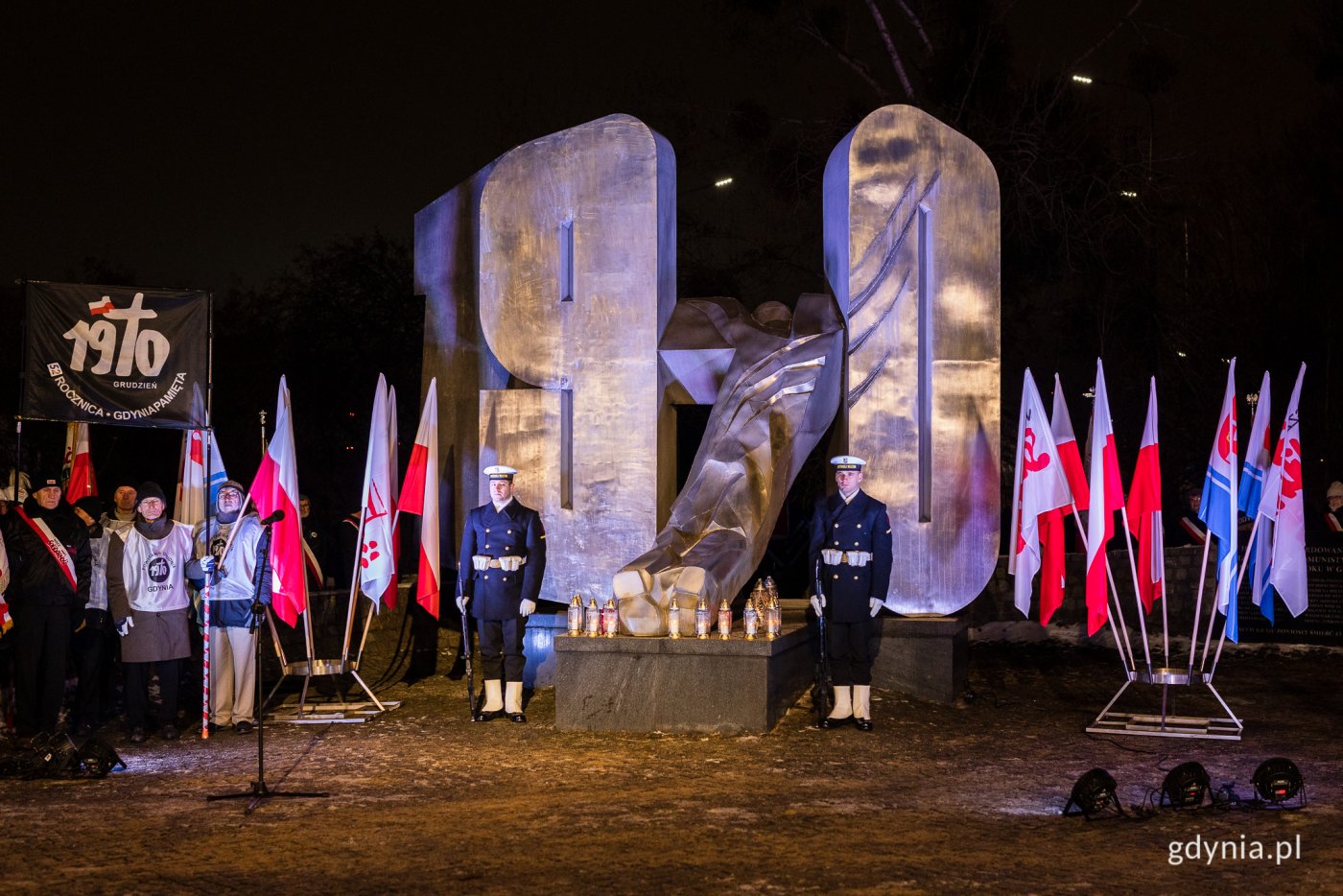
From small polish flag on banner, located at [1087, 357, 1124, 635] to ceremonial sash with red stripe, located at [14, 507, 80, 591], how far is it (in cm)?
696

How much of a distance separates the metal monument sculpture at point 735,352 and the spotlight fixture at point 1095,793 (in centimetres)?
426

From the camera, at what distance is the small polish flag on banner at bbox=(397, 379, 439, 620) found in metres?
10.9

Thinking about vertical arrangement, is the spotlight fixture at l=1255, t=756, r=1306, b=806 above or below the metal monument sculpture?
below

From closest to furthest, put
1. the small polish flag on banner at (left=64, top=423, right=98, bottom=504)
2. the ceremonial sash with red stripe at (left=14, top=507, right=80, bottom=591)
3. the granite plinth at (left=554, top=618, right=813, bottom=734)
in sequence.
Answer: the ceremonial sash with red stripe at (left=14, top=507, right=80, bottom=591) → the granite plinth at (left=554, top=618, right=813, bottom=734) → the small polish flag on banner at (left=64, top=423, right=98, bottom=504)

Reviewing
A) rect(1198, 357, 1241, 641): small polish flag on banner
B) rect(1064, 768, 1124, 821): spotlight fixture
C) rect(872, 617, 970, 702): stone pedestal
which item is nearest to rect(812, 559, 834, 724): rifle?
rect(872, 617, 970, 702): stone pedestal

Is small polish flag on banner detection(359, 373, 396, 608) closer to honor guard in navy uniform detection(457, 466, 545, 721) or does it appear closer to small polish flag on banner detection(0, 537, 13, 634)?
honor guard in navy uniform detection(457, 466, 545, 721)

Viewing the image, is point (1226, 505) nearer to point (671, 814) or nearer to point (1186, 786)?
point (1186, 786)

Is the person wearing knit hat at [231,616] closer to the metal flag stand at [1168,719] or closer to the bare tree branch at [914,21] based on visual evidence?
the metal flag stand at [1168,719]

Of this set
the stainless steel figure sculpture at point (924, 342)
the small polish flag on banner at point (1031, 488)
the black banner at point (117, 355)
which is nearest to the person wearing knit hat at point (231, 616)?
the black banner at point (117, 355)

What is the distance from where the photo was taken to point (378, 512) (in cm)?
1073

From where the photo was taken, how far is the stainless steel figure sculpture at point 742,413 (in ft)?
33.9

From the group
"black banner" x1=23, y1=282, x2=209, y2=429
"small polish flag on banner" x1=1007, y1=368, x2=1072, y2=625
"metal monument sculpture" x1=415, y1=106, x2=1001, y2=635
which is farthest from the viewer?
"metal monument sculpture" x1=415, y1=106, x2=1001, y2=635

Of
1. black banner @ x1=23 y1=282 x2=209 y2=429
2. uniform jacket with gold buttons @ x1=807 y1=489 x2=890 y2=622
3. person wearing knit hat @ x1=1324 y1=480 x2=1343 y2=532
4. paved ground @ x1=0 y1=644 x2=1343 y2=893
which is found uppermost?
black banner @ x1=23 y1=282 x2=209 y2=429

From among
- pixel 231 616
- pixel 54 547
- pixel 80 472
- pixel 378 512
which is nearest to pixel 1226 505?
pixel 378 512
